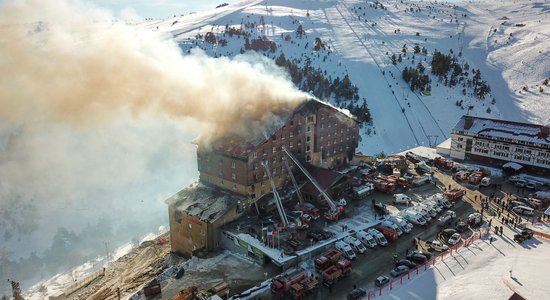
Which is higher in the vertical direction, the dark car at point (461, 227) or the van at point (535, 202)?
the van at point (535, 202)

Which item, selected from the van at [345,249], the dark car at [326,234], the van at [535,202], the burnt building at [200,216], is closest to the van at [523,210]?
the van at [535,202]

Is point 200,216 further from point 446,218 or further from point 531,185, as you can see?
point 531,185

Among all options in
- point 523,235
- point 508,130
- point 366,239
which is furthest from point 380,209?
point 508,130

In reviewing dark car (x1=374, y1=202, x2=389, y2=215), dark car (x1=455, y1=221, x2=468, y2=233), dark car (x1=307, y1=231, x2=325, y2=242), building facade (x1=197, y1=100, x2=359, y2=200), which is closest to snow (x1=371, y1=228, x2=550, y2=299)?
dark car (x1=455, y1=221, x2=468, y2=233)

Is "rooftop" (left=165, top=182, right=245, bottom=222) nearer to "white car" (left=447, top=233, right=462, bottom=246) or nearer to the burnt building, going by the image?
the burnt building

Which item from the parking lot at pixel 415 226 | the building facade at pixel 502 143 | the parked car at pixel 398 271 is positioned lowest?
the parking lot at pixel 415 226

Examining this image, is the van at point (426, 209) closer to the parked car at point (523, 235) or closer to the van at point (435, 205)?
the van at point (435, 205)
